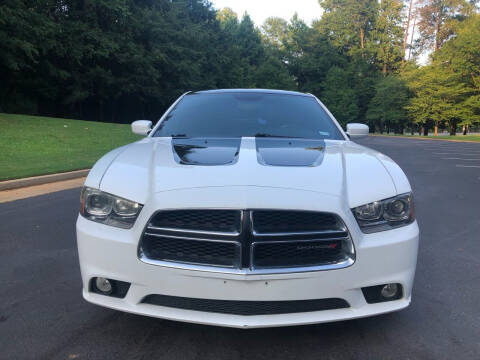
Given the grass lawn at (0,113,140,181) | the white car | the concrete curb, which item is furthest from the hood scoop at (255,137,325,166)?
the grass lawn at (0,113,140,181)

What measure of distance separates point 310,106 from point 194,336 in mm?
2502

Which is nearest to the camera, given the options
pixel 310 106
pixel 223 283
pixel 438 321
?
pixel 223 283

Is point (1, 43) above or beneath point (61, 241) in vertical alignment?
above

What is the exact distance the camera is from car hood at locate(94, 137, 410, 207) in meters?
2.11

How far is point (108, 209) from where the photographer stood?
2.19 metres

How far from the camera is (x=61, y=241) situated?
4082mm

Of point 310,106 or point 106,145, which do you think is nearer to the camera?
point 310,106

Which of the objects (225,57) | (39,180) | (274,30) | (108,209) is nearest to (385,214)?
(108,209)

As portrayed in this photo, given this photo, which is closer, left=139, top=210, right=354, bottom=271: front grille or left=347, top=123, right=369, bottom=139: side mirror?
left=139, top=210, right=354, bottom=271: front grille

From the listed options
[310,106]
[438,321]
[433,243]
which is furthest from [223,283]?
[433,243]

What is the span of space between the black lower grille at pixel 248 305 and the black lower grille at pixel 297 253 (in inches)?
7.7

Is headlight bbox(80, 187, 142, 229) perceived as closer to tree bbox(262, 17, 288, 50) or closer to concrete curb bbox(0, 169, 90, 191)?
concrete curb bbox(0, 169, 90, 191)

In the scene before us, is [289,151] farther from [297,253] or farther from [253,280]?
[253,280]

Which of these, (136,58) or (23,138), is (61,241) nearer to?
(23,138)
